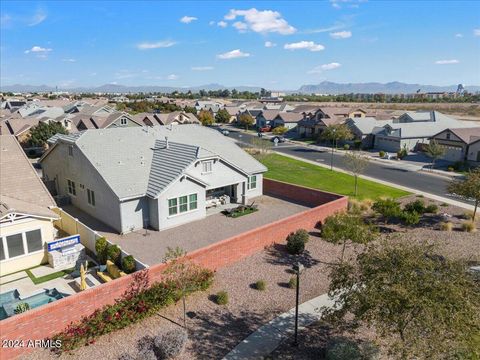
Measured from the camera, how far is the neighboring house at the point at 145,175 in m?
25.0

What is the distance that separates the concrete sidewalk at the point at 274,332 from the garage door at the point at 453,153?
143 ft

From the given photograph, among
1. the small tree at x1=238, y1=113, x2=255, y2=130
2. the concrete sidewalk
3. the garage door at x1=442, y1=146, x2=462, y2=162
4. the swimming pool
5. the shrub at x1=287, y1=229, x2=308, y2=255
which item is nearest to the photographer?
the concrete sidewalk

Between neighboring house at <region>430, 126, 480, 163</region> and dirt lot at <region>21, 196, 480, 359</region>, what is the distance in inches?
1211

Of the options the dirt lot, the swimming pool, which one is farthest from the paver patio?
the swimming pool

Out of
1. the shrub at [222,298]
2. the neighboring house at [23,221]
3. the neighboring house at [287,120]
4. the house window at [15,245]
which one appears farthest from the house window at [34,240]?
the neighboring house at [287,120]

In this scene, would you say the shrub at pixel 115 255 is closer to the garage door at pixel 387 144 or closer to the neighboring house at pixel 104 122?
the neighboring house at pixel 104 122

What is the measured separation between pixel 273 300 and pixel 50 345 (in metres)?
9.56

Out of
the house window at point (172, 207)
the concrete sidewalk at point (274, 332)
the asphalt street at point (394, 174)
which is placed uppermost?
the house window at point (172, 207)

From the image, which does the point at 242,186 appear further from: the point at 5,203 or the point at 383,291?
the point at 383,291

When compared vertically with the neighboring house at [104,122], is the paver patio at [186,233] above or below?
below

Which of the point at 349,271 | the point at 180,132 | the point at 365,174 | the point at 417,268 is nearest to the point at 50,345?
the point at 349,271

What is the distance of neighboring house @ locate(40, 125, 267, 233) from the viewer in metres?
25.0

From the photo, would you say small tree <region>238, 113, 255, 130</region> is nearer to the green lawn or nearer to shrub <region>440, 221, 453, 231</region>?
the green lawn

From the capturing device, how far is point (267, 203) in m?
31.9
